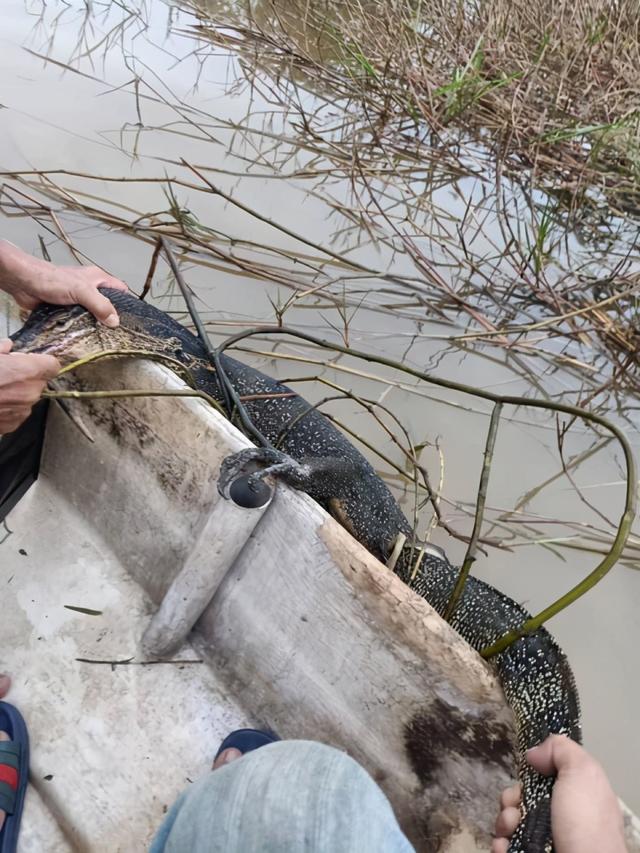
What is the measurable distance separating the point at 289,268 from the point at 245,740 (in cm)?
224

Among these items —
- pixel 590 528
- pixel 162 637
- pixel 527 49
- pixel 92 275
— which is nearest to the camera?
pixel 162 637

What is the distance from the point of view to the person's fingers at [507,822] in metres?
1.14

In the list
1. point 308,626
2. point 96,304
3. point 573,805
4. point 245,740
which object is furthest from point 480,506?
point 96,304

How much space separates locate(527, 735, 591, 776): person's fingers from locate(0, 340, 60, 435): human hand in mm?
1301

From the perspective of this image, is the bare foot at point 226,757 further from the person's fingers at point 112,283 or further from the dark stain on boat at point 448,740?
the person's fingers at point 112,283

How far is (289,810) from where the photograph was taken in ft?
2.43

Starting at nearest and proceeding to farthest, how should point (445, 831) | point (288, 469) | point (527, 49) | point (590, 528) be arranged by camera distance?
point (445, 831)
point (288, 469)
point (590, 528)
point (527, 49)

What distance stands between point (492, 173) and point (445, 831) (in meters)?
3.40

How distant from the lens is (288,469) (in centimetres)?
152

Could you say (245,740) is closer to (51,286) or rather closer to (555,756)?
(555,756)

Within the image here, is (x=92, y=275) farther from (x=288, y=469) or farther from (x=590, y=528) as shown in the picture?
(x=590, y=528)

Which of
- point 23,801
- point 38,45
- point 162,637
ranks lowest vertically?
point 23,801

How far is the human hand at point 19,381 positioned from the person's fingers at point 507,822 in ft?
4.31

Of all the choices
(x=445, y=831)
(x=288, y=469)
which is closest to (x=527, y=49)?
(x=288, y=469)
